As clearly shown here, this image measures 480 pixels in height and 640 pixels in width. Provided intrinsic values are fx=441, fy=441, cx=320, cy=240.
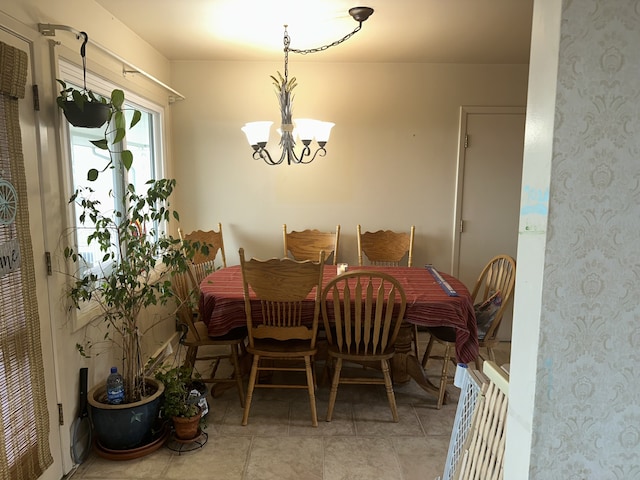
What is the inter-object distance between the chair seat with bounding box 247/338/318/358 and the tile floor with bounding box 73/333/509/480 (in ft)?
1.37

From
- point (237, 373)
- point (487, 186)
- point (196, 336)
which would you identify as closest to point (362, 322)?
point (237, 373)

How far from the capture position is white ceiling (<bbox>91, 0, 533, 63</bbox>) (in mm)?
2441

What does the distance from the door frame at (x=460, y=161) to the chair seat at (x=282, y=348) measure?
182 centimetres

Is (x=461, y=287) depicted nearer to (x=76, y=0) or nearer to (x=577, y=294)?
(x=577, y=294)

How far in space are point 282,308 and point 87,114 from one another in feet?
4.35

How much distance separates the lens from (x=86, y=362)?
2.26 meters

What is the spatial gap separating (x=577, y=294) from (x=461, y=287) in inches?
76.4

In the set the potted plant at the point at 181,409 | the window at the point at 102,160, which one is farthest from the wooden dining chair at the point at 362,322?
the window at the point at 102,160

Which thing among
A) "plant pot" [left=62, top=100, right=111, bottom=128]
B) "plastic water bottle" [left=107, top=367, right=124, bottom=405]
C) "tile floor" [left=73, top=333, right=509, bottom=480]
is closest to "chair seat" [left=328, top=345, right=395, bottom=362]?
"tile floor" [left=73, top=333, right=509, bottom=480]

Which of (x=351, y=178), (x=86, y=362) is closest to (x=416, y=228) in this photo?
(x=351, y=178)

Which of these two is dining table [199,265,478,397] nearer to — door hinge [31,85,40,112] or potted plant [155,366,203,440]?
potted plant [155,366,203,440]

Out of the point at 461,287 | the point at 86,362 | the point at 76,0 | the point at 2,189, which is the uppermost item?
the point at 76,0

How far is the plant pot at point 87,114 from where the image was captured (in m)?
1.90

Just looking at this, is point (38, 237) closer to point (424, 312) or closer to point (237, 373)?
point (237, 373)
